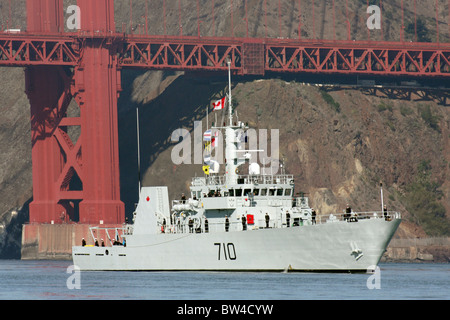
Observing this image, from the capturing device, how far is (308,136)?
14675cm

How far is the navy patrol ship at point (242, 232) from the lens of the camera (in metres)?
77.2

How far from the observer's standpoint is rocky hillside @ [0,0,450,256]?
143125 millimetres

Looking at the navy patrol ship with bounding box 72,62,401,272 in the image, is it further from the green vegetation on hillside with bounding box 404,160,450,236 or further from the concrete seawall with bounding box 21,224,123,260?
the green vegetation on hillside with bounding box 404,160,450,236

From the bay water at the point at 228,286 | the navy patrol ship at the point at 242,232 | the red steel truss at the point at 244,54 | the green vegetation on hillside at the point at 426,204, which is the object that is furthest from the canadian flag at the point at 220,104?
the green vegetation on hillside at the point at 426,204

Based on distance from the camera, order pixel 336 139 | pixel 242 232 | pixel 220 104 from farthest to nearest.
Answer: pixel 336 139
pixel 220 104
pixel 242 232

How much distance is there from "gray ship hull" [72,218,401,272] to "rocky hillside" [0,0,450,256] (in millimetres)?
52074

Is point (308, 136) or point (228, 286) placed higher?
point (308, 136)

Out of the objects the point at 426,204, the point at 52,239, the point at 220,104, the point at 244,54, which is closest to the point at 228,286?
the point at 220,104

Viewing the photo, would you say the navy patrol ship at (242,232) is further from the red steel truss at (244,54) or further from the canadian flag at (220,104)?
→ the red steel truss at (244,54)

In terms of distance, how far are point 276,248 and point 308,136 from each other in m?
68.6

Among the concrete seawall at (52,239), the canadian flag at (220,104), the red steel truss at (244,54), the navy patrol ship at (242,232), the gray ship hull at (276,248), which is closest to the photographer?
the gray ship hull at (276,248)

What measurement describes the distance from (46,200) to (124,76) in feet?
116

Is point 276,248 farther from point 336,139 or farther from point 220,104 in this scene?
point 336,139
